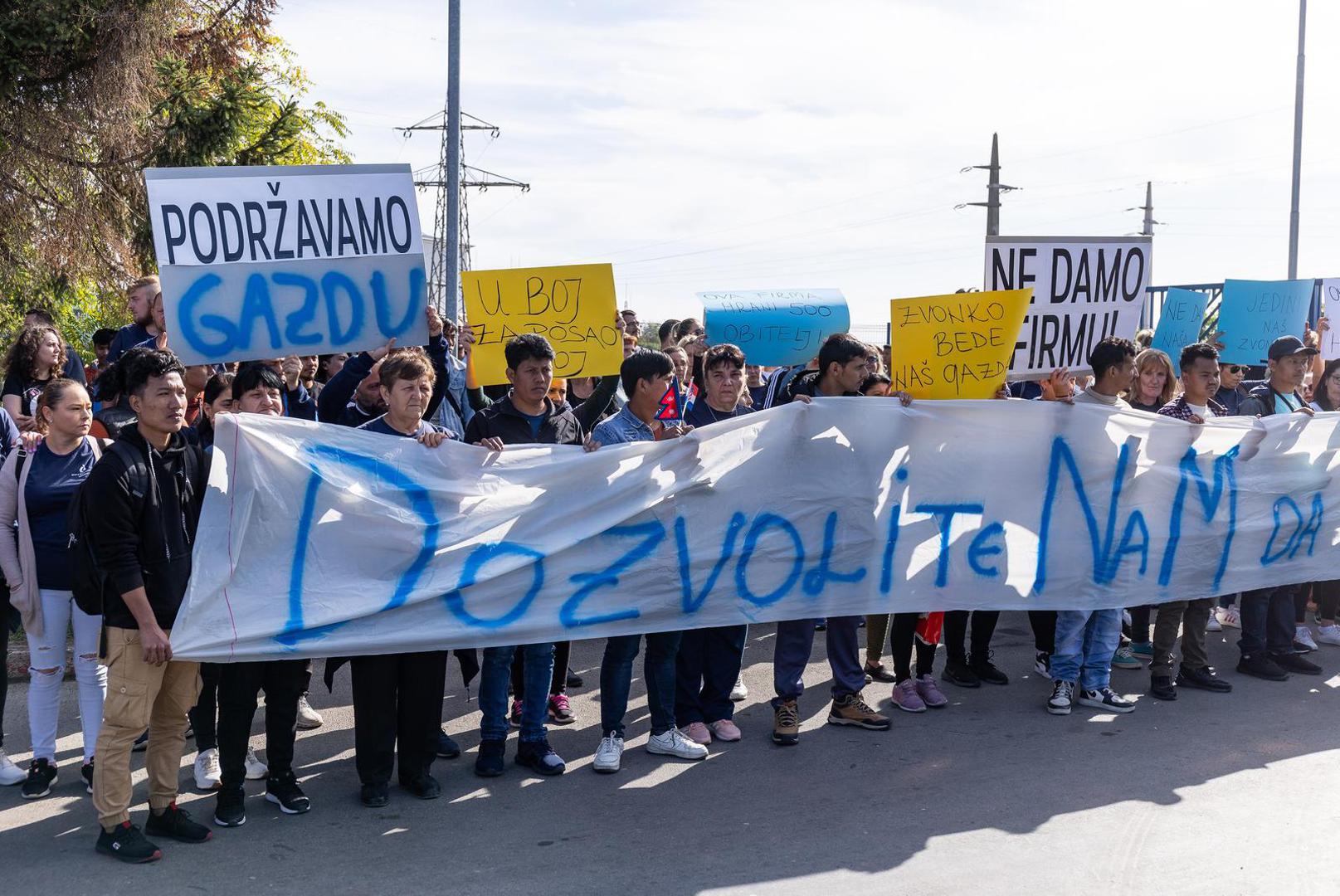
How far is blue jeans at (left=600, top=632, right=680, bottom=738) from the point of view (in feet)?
17.2

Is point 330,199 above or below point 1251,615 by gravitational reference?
above

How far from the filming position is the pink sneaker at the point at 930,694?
20.1ft

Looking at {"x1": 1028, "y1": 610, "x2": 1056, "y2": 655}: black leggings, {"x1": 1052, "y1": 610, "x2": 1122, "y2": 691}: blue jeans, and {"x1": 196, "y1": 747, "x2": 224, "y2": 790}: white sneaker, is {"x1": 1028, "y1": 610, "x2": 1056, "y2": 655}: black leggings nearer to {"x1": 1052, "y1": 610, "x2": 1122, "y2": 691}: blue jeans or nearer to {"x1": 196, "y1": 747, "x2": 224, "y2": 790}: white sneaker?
{"x1": 1052, "y1": 610, "x2": 1122, "y2": 691}: blue jeans

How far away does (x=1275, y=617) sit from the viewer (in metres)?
6.86

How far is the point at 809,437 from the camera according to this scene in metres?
5.52

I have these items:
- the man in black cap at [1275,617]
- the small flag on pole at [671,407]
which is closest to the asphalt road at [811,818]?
the man in black cap at [1275,617]

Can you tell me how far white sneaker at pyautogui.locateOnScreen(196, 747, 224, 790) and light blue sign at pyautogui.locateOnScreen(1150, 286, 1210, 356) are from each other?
269 inches

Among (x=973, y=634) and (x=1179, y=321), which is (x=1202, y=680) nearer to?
(x=973, y=634)

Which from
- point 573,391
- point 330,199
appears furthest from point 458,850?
point 573,391

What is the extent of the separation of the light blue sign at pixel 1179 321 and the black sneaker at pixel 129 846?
7.27m

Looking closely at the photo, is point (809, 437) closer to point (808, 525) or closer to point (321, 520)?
point (808, 525)

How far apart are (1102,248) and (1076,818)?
3.35m

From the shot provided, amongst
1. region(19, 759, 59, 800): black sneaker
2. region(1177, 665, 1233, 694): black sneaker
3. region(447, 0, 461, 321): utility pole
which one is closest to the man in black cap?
region(1177, 665, 1233, 694): black sneaker

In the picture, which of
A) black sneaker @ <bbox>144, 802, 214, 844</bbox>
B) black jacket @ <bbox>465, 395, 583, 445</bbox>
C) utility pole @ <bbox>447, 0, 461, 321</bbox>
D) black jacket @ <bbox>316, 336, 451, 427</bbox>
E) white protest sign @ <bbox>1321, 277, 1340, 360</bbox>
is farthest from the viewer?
utility pole @ <bbox>447, 0, 461, 321</bbox>
